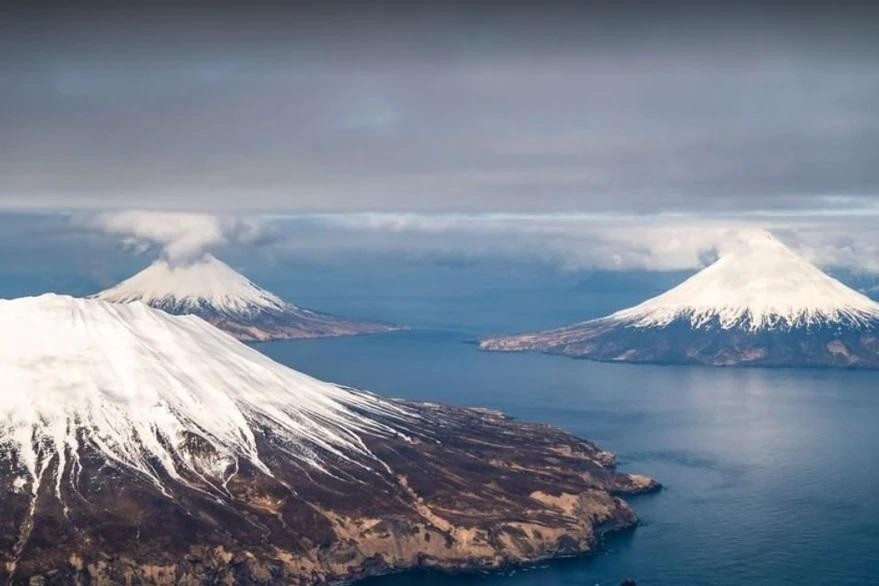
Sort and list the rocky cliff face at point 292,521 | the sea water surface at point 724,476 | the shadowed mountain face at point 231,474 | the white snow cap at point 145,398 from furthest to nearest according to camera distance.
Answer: the white snow cap at point 145,398 < the sea water surface at point 724,476 < the shadowed mountain face at point 231,474 < the rocky cliff face at point 292,521

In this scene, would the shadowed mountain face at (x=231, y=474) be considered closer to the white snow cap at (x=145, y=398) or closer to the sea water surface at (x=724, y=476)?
the white snow cap at (x=145, y=398)

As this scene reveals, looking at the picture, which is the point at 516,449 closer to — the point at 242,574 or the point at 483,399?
the point at 242,574

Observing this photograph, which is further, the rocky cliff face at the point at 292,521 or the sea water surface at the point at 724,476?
the sea water surface at the point at 724,476

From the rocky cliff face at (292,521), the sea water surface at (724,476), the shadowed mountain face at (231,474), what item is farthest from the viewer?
the sea water surface at (724,476)

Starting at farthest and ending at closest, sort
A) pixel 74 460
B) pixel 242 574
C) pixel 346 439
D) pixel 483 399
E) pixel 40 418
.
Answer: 1. pixel 483 399
2. pixel 346 439
3. pixel 40 418
4. pixel 74 460
5. pixel 242 574

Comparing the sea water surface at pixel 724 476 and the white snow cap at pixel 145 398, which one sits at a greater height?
the white snow cap at pixel 145 398

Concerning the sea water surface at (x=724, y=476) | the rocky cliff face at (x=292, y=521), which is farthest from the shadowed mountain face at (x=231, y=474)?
the sea water surface at (x=724, y=476)

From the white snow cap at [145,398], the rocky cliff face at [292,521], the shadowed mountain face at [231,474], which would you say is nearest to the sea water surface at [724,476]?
the rocky cliff face at [292,521]

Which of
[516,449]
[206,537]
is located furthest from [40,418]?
[516,449]
